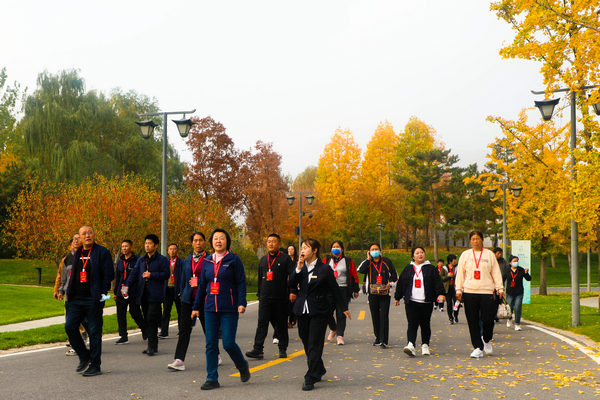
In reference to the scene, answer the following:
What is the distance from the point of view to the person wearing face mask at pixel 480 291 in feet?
30.5

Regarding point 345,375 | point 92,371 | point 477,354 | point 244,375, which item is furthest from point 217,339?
point 477,354

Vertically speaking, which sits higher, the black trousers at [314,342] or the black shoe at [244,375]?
the black trousers at [314,342]

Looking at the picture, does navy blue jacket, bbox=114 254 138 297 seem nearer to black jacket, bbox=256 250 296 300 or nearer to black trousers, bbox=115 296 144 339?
black trousers, bbox=115 296 144 339

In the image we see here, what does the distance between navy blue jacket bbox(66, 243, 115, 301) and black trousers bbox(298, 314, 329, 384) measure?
2.79 m

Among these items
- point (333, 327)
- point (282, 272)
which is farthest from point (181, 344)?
point (333, 327)

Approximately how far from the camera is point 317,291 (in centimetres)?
734

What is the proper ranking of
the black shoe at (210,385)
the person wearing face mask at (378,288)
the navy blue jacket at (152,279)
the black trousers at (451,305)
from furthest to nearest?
the black trousers at (451,305)
the person wearing face mask at (378,288)
the navy blue jacket at (152,279)
the black shoe at (210,385)

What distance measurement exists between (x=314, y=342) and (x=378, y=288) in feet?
13.4

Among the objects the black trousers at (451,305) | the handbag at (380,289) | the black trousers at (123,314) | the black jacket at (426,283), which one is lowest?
the black trousers at (451,305)

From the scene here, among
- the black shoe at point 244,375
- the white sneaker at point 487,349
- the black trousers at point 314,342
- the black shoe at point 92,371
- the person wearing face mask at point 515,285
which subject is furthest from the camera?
the person wearing face mask at point 515,285

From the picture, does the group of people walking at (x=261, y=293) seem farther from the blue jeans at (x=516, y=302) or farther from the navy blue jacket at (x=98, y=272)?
the blue jeans at (x=516, y=302)

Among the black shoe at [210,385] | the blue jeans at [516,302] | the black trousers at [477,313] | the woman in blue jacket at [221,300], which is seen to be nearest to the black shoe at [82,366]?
the woman in blue jacket at [221,300]

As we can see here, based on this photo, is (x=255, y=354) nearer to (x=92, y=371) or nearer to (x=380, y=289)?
(x=92, y=371)

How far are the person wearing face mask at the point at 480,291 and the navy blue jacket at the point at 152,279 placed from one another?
4894mm
